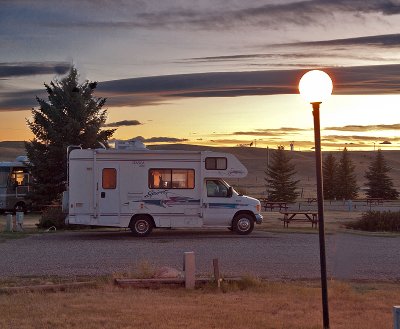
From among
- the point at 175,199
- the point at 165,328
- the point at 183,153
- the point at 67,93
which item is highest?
the point at 67,93

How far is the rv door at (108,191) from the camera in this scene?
23641 millimetres

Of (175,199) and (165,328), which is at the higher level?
(175,199)

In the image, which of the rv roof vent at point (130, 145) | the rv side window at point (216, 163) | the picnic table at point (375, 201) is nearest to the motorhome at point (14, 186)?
the rv roof vent at point (130, 145)

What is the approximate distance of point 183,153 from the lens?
2383 cm

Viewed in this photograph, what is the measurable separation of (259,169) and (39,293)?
136 meters

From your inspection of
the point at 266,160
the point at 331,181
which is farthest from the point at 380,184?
the point at 266,160

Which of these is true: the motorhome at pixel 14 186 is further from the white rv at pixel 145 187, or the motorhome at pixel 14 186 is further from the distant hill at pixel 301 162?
the distant hill at pixel 301 162

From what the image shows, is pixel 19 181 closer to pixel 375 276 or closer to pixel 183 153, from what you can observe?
pixel 183 153

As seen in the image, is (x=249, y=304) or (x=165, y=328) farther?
(x=249, y=304)

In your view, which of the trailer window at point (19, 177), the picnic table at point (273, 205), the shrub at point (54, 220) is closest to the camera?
the shrub at point (54, 220)

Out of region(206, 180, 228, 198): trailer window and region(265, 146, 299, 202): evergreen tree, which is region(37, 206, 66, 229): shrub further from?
region(265, 146, 299, 202): evergreen tree

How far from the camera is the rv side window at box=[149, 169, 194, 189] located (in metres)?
23.9

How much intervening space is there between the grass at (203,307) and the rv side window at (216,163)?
34.4ft

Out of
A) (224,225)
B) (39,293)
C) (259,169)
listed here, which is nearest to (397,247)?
(224,225)
